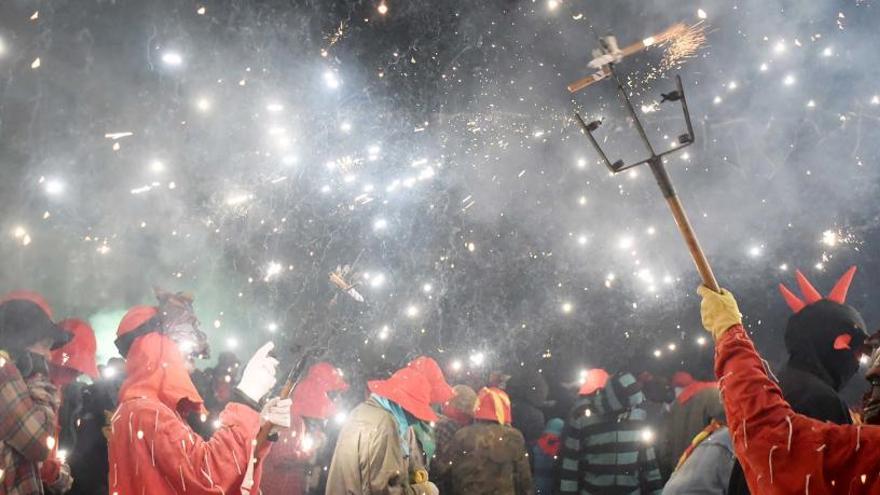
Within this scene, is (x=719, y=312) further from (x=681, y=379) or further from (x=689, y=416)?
(x=681, y=379)

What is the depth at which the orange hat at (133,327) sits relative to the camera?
335 cm

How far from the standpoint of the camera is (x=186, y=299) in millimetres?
3756

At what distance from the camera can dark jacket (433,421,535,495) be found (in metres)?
5.54

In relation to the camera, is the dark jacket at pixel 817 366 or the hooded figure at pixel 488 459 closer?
the dark jacket at pixel 817 366

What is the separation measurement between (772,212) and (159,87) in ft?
54.2

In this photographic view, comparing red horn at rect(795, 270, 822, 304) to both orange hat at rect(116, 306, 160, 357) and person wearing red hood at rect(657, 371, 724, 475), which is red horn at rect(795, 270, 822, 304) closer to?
person wearing red hood at rect(657, 371, 724, 475)

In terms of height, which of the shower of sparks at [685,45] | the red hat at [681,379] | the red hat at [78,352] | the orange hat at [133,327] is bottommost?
the red hat at [681,379]

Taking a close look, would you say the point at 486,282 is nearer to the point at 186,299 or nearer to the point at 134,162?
the point at 134,162

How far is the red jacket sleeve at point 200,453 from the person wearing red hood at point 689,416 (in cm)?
385

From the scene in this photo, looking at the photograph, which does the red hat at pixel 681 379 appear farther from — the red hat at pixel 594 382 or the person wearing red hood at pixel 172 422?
the person wearing red hood at pixel 172 422

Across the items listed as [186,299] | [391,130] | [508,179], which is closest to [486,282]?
[508,179]

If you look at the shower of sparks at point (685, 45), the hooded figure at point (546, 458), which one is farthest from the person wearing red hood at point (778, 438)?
the shower of sparks at point (685, 45)

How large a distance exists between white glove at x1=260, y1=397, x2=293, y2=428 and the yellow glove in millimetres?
2688

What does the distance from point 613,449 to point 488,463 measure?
1603 mm
